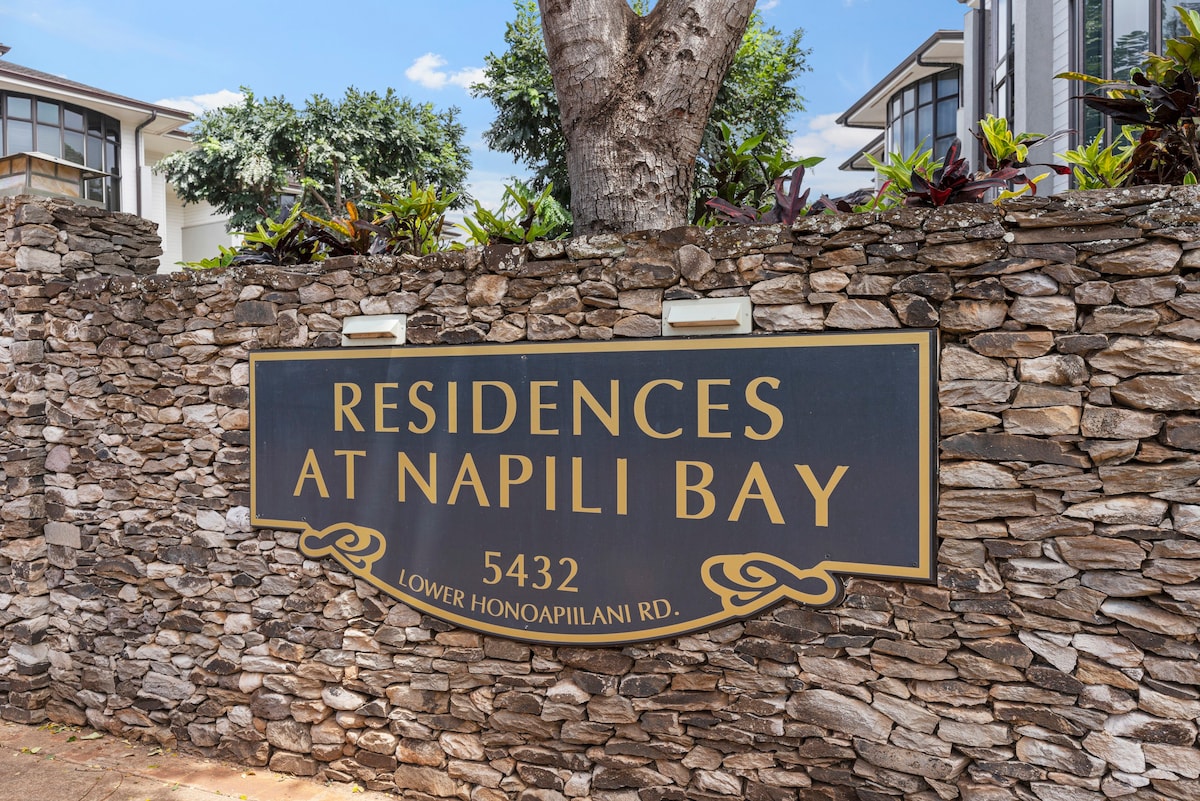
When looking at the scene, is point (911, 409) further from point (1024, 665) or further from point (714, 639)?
point (714, 639)

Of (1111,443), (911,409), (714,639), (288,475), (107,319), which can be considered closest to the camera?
(1111,443)

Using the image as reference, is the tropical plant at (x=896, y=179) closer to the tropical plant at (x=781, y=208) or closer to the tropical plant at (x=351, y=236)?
the tropical plant at (x=781, y=208)

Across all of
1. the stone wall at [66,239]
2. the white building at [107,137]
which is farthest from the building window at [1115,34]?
the white building at [107,137]

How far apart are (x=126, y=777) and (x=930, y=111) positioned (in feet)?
55.9

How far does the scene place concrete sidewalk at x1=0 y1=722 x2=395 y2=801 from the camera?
12.8 ft

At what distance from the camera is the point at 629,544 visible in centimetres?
340

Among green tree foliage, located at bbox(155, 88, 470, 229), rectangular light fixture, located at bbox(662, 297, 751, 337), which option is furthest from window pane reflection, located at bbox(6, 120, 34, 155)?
rectangular light fixture, located at bbox(662, 297, 751, 337)

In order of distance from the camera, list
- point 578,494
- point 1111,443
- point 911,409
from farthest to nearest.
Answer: point 578,494 → point 911,409 → point 1111,443

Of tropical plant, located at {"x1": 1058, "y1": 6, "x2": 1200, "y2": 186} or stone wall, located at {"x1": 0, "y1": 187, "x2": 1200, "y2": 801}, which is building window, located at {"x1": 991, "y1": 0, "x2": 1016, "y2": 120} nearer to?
tropical plant, located at {"x1": 1058, "y1": 6, "x2": 1200, "y2": 186}

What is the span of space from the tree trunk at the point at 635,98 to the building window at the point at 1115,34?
192 inches

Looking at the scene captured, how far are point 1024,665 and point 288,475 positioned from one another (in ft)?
10.4

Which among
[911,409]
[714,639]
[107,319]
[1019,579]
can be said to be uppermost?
[107,319]

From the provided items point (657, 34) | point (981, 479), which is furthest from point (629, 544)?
point (657, 34)

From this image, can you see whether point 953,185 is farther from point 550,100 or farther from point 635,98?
point 550,100
